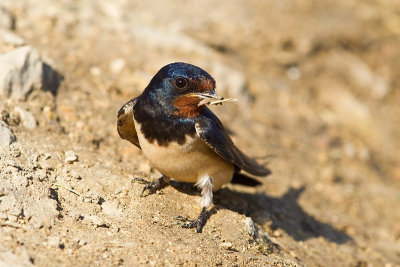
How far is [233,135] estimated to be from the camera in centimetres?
708

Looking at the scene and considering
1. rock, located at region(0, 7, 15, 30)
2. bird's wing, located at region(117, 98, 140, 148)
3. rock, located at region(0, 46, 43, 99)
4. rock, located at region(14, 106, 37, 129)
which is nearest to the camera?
bird's wing, located at region(117, 98, 140, 148)

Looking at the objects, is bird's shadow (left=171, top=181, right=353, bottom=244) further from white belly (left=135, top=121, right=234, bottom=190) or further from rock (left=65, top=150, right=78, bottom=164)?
rock (left=65, top=150, right=78, bottom=164)

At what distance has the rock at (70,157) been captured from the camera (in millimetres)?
4812

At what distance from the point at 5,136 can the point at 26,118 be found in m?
0.73

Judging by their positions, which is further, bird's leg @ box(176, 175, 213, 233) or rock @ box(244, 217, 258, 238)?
rock @ box(244, 217, 258, 238)

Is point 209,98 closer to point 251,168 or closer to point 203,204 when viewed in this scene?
point 203,204

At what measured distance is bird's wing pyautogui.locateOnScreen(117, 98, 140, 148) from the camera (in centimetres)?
495

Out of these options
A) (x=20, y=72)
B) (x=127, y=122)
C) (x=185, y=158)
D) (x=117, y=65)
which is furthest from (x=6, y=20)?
(x=185, y=158)

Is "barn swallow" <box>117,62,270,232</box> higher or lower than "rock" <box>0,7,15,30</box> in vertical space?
higher

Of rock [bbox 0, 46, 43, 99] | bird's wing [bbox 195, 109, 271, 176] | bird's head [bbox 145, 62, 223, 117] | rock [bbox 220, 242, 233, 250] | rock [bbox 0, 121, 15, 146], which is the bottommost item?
rock [bbox 220, 242, 233, 250]

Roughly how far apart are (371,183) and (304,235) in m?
2.58

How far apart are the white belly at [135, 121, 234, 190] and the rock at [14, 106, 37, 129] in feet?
3.83

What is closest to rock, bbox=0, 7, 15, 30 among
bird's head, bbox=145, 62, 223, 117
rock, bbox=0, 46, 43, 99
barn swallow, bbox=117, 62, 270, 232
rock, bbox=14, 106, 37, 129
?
rock, bbox=0, 46, 43, 99

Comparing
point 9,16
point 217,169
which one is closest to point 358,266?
point 217,169
